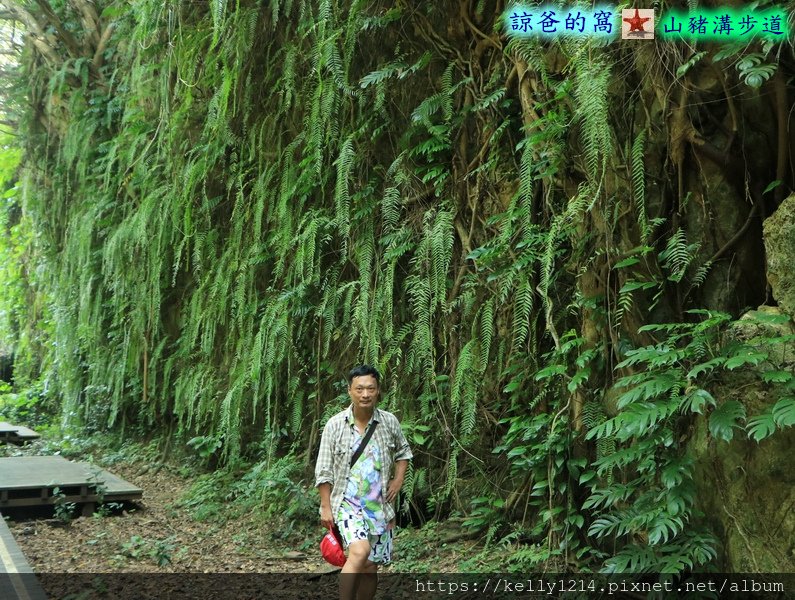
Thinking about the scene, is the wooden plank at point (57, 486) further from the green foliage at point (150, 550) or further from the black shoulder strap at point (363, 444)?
the black shoulder strap at point (363, 444)

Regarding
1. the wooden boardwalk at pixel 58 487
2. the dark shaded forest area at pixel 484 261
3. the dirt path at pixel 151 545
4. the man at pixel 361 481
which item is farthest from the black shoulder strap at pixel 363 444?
the wooden boardwalk at pixel 58 487

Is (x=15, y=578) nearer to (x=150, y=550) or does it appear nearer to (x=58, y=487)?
(x=150, y=550)

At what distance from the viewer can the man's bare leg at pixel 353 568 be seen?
332cm

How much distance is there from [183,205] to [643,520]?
5.63 meters

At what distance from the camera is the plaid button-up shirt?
11.6 feet

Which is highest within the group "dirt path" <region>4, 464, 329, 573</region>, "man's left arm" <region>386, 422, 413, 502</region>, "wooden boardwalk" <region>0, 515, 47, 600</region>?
"man's left arm" <region>386, 422, 413, 502</region>

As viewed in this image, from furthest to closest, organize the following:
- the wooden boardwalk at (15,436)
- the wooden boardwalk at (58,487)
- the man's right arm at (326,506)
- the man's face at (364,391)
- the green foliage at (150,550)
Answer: the wooden boardwalk at (15,436), the wooden boardwalk at (58,487), the green foliage at (150,550), the man's face at (364,391), the man's right arm at (326,506)

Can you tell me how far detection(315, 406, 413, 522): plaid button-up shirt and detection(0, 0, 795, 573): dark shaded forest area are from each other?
94 centimetres

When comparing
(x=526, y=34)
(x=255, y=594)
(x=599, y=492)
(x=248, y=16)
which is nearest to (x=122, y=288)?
(x=248, y=16)

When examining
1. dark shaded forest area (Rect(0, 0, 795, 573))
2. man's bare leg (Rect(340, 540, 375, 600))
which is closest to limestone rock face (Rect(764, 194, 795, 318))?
dark shaded forest area (Rect(0, 0, 795, 573))

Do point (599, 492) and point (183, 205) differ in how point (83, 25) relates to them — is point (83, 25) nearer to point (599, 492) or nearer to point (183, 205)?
point (183, 205)

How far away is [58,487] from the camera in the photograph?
6.25 m

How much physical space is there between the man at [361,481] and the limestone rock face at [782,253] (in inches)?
72.2

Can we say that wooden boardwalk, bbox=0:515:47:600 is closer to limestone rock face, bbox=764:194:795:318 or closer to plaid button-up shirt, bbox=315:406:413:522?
plaid button-up shirt, bbox=315:406:413:522
